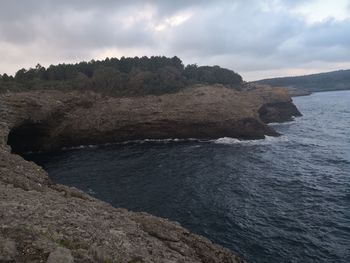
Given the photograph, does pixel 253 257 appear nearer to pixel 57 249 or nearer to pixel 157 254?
pixel 157 254

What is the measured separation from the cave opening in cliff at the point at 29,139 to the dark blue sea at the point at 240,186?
3877 mm

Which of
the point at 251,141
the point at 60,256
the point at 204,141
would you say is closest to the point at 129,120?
the point at 204,141

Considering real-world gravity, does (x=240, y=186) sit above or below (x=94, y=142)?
below

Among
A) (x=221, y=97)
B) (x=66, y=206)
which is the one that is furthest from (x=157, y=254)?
(x=221, y=97)

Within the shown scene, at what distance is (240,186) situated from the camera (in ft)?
104

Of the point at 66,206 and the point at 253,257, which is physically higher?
the point at 66,206

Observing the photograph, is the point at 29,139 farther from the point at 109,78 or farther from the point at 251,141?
the point at 251,141

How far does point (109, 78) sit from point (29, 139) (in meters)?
20.4

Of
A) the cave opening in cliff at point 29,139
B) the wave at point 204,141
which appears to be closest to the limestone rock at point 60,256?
the cave opening in cliff at point 29,139

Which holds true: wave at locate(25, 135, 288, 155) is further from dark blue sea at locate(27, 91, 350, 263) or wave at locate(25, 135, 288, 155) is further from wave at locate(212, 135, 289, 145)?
dark blue sea at locate(27, 91, 350, 263)

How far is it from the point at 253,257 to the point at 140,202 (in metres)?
11.0

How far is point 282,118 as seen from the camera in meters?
83.1

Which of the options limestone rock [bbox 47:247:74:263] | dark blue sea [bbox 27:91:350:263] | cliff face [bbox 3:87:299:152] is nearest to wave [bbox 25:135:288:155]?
dark blue sea [bbox 27:91:350:263]

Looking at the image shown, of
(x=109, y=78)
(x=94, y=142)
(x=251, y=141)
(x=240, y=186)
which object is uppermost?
(x=109, y=78)
